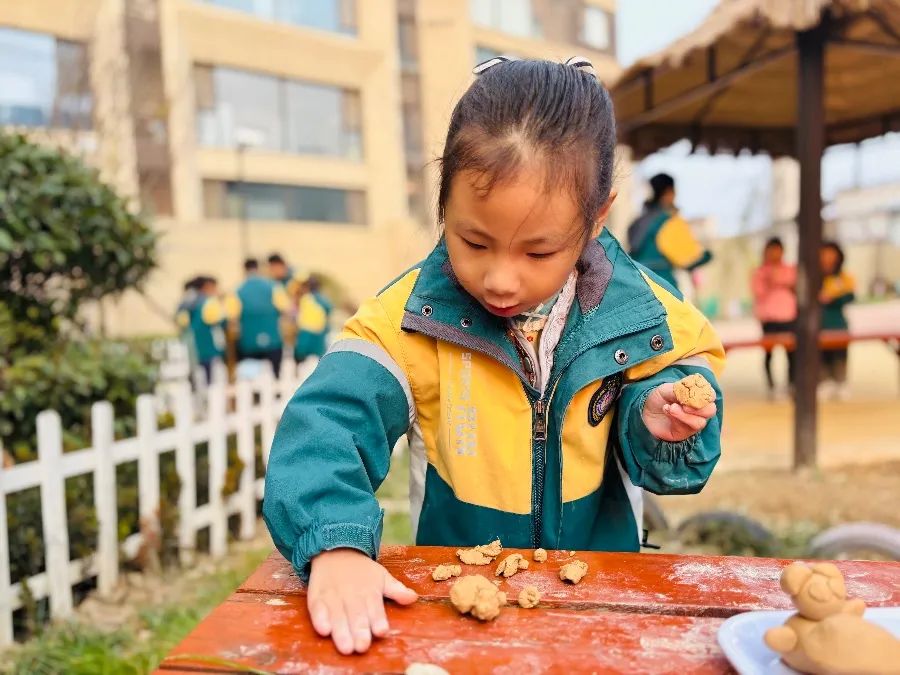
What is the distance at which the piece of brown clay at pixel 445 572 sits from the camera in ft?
3.57

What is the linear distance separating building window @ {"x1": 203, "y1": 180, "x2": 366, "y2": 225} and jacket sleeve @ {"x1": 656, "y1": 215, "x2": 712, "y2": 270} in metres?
14.8

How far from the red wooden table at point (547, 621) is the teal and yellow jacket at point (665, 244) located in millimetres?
3832

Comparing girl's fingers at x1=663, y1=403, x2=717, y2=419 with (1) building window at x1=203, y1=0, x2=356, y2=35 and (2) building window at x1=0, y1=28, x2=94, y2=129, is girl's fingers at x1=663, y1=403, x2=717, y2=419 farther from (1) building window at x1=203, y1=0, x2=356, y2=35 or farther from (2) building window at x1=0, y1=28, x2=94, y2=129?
(1) building window at x1=203, y1=0, x2=356, y2=35

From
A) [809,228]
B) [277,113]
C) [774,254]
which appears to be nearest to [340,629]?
[809,228]

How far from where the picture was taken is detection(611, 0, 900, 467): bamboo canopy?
4531 millimetres

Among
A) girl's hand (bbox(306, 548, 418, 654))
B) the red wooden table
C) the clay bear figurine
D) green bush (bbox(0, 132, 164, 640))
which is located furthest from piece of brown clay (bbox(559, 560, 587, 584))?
green bush (bbox(0, 132, 164, 640))

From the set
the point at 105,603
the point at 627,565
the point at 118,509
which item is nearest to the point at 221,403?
the point at 118,509

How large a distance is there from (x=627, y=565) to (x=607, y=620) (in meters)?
0.20

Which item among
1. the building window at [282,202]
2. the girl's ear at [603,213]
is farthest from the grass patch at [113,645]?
the building window at [282,202]

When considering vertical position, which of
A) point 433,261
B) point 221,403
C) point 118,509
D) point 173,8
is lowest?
point 118,509

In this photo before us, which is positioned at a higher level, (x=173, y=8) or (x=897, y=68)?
(x=173, y=8)

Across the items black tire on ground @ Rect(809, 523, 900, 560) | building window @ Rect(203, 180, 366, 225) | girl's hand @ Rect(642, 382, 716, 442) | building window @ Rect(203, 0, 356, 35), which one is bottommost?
black tire on ground @ Rect(809, 523, 900, 560)

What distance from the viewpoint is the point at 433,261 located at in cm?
138

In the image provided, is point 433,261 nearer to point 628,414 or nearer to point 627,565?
point 628,414
